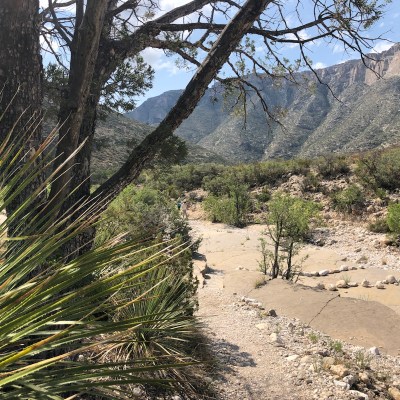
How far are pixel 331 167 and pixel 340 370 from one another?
16141 millimetres

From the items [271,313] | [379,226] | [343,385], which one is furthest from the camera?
[379,226]

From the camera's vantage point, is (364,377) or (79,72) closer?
(79,72)

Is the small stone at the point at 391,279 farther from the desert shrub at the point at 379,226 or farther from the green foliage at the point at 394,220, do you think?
the desert shrub at the point at 379,226

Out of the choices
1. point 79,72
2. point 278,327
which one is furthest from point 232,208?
point 79,72

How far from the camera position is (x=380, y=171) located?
16188mm

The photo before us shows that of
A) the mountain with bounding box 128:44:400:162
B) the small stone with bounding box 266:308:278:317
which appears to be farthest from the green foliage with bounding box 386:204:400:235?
the mountain with bounding box 128:44:400:162

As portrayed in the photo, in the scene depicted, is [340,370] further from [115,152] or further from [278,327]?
[115,152]

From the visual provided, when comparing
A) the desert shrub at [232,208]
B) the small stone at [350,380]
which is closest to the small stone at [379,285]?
the small stone at [350,380]

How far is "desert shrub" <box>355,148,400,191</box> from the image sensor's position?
51.9 feet

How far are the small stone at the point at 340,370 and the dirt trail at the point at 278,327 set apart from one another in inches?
7.5

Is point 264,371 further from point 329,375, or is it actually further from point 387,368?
point 387,368

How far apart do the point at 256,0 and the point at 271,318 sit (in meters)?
4.51

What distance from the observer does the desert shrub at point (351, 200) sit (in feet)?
50.2

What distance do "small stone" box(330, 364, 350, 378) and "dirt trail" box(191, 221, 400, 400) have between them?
0.19 meters
